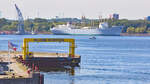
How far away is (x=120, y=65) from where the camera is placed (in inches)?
3406

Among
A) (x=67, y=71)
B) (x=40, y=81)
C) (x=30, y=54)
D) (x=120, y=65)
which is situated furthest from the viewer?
(x=120, y=65)

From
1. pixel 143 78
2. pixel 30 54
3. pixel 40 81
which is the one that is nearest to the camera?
pixel 40 81

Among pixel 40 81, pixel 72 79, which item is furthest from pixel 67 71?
pixel 40 81

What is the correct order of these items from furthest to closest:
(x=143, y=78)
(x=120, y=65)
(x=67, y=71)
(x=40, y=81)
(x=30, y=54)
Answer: (x=120, y=65) < (x=30, y=54) < (x=67, y=71) < (x=143, y=78) < (x=40, y=81)

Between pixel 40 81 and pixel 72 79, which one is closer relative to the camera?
pixel 40 81

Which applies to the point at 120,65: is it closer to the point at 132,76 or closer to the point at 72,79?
the point at 132,76

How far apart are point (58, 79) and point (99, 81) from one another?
189 inches

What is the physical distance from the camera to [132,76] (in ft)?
232

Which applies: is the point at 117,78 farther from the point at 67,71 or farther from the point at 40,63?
the point at 40,63

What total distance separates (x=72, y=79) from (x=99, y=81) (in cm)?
333

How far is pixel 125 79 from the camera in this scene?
67.4 meters

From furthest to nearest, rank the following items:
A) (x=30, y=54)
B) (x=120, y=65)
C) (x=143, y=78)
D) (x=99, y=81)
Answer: (x=120, y=65) → (x=30, y=54) → (x=143, y=78) → (x=99, y=81)

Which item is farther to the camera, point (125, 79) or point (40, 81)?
point (125, 79)

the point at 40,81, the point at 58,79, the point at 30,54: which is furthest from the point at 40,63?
the point at 40,81
